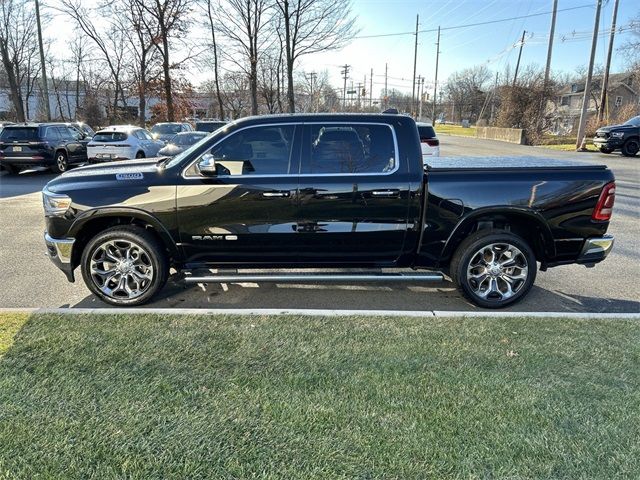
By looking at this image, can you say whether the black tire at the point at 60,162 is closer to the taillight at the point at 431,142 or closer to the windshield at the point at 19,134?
the windshield at the point at 19,134

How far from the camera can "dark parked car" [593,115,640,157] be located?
864 inches

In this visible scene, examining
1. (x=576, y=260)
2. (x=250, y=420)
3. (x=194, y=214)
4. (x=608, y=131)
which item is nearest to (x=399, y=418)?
(x=250, y=420)

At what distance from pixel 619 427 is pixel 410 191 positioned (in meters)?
2.49

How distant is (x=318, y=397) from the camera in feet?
9.29

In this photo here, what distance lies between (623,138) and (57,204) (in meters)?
25.6

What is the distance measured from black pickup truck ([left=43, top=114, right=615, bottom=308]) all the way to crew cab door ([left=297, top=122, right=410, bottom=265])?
0.01m

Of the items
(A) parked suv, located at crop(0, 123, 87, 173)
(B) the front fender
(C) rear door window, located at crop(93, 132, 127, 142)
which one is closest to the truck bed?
(B) the front fender

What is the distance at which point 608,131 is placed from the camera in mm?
22734

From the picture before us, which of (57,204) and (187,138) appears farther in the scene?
(187,138)

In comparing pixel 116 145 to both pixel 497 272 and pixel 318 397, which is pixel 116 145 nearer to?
pixel 497 272

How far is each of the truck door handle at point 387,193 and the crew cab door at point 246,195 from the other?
774 millimetres

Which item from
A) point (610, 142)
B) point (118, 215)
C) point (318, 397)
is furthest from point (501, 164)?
point (610, 142)

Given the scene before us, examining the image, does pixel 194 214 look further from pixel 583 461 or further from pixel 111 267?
pixel 583 461

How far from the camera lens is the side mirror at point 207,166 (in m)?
4.17
